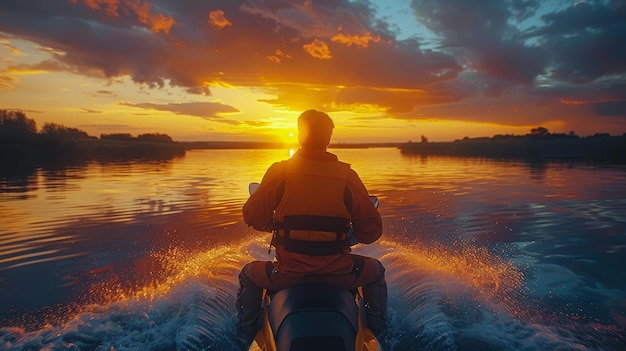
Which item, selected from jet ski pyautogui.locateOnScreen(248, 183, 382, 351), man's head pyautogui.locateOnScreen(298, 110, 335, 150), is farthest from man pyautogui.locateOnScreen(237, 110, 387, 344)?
jet ski pyautogui.locateOnScreen(248, 183, 382, 351)

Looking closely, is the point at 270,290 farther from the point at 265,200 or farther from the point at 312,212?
the point at 312,212

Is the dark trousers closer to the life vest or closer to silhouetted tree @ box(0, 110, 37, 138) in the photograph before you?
the life vest

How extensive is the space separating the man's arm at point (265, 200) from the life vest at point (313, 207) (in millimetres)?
102

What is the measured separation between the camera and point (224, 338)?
17.7 feet

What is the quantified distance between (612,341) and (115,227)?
12.9 metres

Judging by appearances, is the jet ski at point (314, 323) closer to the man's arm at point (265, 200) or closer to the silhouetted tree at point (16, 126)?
the man's arm at point (265, 200)

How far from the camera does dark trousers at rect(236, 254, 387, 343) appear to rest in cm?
424

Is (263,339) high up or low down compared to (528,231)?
up

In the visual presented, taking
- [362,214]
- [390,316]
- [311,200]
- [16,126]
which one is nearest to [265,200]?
[311,200]

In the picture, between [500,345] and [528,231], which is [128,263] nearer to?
[500,345]

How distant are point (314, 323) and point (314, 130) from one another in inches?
66.7

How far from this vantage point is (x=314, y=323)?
10.6ft

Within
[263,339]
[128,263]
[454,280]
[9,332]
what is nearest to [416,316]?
[454,280]

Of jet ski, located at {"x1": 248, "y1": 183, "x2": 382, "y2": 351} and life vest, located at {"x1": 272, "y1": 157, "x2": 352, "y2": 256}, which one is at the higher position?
life vest, located at {"x1": 272, "y1": 157, "x2": 352, "y2": 256}
